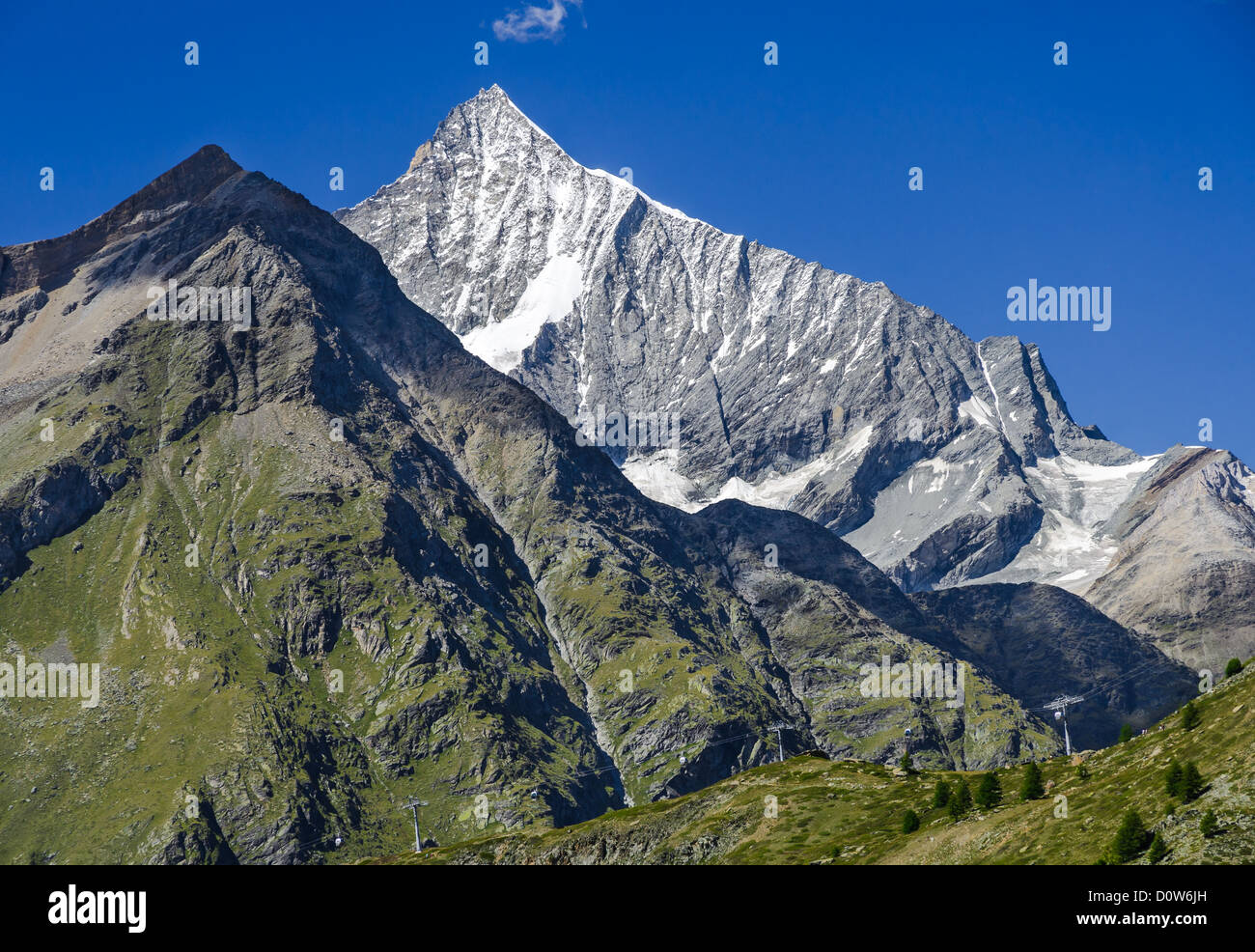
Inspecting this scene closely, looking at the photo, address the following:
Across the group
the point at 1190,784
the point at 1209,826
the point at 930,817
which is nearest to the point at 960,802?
the point at 930,817

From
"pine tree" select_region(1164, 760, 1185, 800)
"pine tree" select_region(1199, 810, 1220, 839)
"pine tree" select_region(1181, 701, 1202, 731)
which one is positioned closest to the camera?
"pine tree" select_region(1199, 810, 1220, 839)

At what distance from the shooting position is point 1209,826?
8238 centimetres

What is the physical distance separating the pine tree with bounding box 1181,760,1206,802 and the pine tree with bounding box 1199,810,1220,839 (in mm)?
5191

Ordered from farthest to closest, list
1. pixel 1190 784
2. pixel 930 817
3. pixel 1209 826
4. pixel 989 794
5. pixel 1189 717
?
pixel 930 817, pixel 989 794, pixel 1189 717, pixel 1190 784, pixel 1209 826

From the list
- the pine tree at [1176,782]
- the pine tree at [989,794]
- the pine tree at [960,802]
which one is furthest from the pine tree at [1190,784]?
the pine tree at [960,802]

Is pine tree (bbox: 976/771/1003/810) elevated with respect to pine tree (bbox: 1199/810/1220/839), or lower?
lower

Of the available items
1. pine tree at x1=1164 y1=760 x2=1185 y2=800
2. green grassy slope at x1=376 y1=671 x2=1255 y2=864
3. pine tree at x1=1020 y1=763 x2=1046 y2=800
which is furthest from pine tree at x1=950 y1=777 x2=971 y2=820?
pine tree at x1=1164 y1=760 x2=1185 y2=800

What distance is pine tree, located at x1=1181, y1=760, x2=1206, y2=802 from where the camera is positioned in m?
88.4

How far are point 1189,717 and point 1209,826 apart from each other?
28637 mm

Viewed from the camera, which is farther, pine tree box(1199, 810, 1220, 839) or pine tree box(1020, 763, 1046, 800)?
pine tree box(1020, 763, 1046, 800)

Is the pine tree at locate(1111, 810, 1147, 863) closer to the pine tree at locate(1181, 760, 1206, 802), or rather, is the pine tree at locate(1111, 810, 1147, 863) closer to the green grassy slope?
the green grassy slope

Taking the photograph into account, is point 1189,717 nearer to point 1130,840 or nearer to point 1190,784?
point 1190,784
